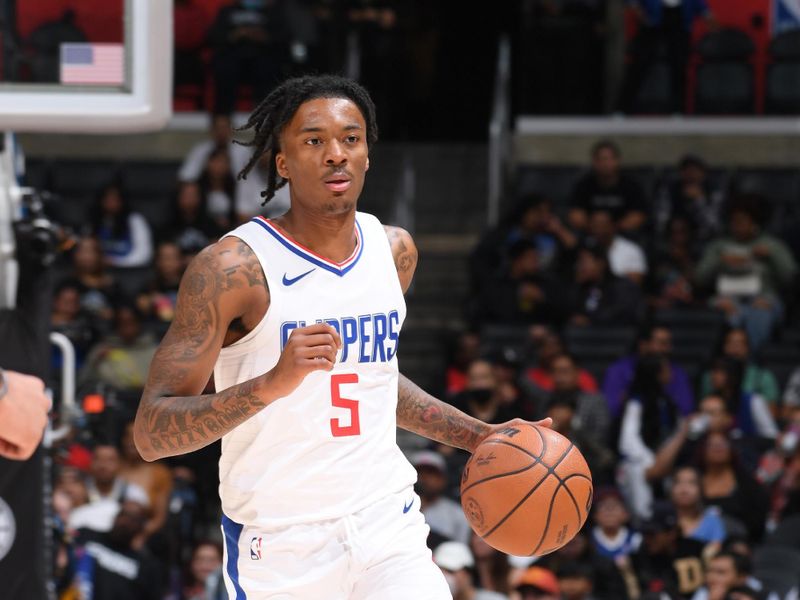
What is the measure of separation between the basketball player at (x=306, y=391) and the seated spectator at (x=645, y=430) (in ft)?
19.4

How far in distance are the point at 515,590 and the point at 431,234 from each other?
6600mm

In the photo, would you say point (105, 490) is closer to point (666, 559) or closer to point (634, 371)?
point (666, 559)

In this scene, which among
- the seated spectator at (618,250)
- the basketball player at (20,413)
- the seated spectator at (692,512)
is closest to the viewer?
the basketball player at (20,413)

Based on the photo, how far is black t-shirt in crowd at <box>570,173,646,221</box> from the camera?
12.8 meters

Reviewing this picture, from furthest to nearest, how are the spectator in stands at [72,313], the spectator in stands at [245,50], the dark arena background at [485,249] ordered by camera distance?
1. the spectator in stands at [245,50]
2. the spectator in stands at [72,313]
3. the dark arena background at [485,249]

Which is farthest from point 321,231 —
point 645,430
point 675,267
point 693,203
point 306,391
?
point 693,203

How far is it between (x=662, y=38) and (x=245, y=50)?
12.9 feet

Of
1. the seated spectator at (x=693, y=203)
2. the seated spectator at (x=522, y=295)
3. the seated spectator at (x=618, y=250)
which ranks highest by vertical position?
the seated spectator at (x=693, y=203)

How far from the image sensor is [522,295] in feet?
39.2

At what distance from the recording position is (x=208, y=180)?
12859 mm

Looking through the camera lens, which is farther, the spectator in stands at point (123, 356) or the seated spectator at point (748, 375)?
the seated spectator at point (748, 375)

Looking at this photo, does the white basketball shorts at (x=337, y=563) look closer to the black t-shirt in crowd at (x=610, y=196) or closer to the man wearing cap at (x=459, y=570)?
the man wearing cap at (x=459, y=570)

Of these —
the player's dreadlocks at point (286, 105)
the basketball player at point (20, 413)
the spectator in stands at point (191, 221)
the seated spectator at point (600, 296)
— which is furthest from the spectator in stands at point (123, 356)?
the player's dreadlocks at point (286, 105)

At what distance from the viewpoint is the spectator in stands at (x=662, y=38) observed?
46.9ft
